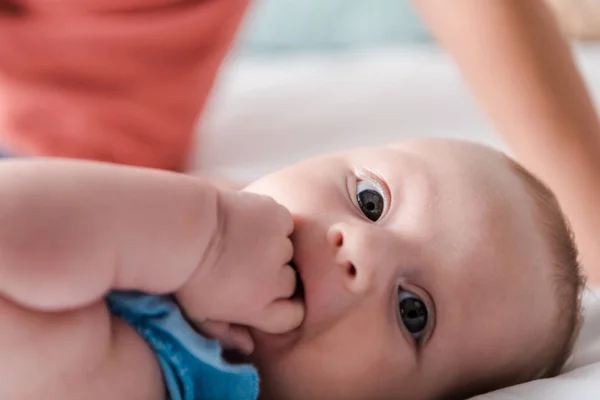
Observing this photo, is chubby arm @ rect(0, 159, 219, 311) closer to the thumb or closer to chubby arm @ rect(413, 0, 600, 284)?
the thumb

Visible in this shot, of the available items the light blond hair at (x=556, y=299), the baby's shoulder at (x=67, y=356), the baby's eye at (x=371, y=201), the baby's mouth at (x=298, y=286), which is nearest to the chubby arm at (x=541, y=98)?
the light blond hair at (x=556, y=299)

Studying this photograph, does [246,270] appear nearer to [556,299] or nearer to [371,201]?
[371,201]

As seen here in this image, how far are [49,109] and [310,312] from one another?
678mm

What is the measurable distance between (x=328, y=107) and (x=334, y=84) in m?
0.09

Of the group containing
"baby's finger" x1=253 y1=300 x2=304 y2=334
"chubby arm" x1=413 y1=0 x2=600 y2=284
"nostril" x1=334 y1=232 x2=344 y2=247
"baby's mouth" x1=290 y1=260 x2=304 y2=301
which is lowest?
"baby's finger" x1=253 y1=300 x2=304 y2=334

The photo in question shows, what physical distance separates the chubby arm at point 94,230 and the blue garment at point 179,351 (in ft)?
0.11

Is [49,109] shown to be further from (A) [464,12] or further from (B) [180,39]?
(A) [464,12]

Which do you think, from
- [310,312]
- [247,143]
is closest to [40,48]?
[247,143]

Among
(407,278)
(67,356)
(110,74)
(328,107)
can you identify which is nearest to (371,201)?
(407,278)

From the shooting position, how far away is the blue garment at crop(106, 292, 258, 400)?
0.62 meters

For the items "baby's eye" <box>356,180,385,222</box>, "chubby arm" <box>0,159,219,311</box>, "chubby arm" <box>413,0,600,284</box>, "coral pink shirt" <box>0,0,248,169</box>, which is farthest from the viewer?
"coral pink shirt" <box>0,0,248,169</box>

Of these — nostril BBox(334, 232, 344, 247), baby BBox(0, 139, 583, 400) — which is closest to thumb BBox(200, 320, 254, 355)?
baby BBox(0, 139, 583, 400)

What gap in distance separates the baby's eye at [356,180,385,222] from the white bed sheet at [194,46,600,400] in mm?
520

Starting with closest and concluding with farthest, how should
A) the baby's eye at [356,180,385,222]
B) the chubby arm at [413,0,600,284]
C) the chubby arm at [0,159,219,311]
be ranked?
the chubby arm at [0,159,219,311], the baby's eye at [356,180,385,222], the chubby arm at [413,0,600,284]
